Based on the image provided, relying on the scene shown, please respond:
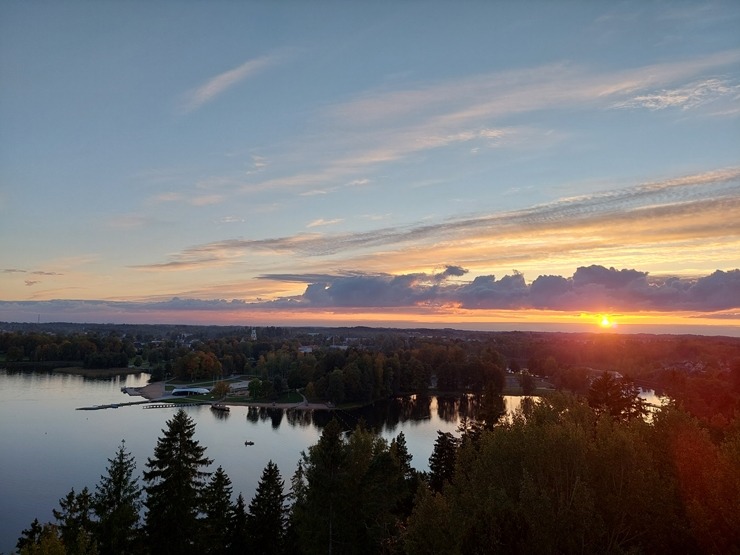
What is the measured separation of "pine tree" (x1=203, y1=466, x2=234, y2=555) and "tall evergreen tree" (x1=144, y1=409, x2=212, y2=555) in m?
0.61

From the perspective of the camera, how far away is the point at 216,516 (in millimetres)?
20281

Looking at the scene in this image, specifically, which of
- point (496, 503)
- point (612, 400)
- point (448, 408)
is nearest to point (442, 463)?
point (612, 400)

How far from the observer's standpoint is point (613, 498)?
12750 millimetres

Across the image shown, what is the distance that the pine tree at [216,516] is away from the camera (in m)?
19.2

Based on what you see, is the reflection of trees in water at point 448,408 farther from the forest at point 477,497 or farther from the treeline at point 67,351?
the treeline at point 67,351

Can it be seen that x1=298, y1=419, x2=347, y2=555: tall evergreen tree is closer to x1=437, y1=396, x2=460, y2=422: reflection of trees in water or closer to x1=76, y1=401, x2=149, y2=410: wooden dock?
x1=437, y1=396, x2=460, y2=422: reflection of trees in water

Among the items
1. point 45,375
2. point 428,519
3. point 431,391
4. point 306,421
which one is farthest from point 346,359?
point 428,519

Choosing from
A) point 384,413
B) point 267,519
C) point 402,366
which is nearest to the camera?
point 267,519

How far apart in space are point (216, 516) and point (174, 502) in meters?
2.57

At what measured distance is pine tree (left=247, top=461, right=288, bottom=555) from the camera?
2100 centimetres

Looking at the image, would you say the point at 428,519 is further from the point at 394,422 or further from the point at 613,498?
the point at 394,422

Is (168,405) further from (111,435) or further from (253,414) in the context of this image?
(111,435)

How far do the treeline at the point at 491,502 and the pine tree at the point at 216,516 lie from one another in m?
0.05

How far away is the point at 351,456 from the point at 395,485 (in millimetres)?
2366
